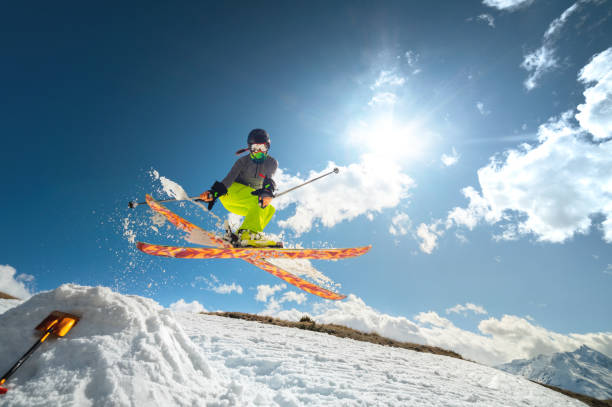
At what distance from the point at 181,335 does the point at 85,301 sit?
1171 millimetres

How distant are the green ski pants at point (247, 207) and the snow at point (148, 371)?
10.6ft

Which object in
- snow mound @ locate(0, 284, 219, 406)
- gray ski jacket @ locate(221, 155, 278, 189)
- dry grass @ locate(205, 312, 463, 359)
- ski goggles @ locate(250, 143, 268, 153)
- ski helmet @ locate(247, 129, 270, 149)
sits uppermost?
ski helmet @ locate(247, 129, 270, 149)

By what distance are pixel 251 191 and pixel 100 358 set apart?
5.56 m

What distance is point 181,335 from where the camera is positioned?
11.2ft

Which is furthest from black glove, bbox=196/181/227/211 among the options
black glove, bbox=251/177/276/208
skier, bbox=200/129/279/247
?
black glove, bbox=251/177/276/208

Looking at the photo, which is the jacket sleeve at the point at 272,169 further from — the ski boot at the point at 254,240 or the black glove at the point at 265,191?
the ski boot at the point at 254,240

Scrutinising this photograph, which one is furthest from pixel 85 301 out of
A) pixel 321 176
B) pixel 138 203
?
pixel 321 176

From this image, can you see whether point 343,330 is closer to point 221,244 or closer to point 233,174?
point 221,244

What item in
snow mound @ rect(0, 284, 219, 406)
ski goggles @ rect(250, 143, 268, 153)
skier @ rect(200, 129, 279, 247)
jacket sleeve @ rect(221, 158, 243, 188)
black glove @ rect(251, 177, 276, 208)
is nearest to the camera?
snow mound @ rect(0, 284, 219, 406)

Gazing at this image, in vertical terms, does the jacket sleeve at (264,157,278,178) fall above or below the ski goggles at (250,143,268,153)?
below

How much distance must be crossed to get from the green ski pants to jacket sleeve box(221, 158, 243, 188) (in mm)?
192

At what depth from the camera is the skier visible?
719 centimetres

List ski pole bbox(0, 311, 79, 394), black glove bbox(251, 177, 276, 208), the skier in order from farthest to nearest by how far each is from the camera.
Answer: the skier, black glove bbox(251, 177, 276, 208), ski pole bbox(0, 311, 79, 394)

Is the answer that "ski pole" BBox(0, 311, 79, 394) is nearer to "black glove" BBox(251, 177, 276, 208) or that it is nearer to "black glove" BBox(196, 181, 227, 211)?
"black glove" BBox(251, 177, 276, 208)
